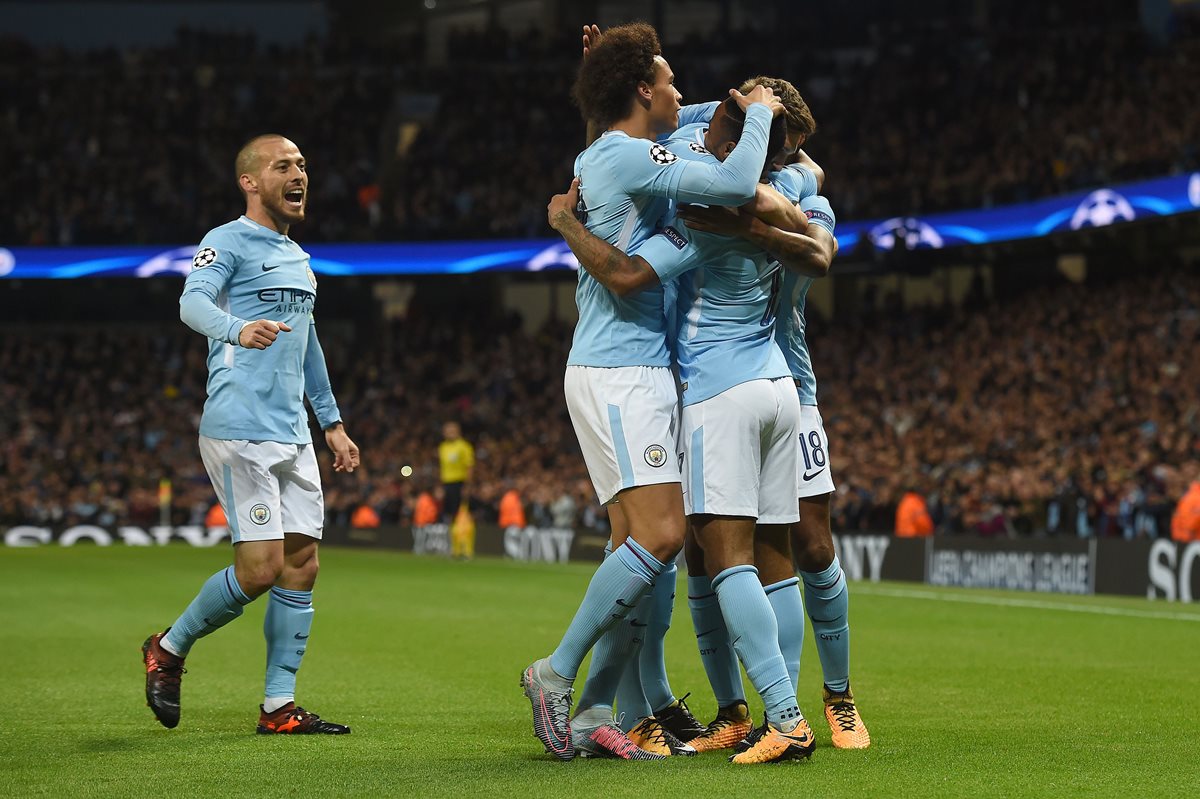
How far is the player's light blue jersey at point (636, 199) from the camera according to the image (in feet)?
17.2

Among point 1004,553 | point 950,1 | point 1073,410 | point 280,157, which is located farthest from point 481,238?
point 280,157

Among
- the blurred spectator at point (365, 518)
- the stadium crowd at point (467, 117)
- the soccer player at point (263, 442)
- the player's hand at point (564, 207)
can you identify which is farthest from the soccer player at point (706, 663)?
the blurred spectator at point (365, 518)

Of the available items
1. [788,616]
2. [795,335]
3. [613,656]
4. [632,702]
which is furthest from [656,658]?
[795,335]

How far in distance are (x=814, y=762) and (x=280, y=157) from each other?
3471mm

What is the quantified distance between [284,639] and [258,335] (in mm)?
1433

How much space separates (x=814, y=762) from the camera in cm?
534

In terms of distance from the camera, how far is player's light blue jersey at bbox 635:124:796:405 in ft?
17.9

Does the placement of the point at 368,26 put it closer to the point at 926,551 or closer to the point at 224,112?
the point at 224,112

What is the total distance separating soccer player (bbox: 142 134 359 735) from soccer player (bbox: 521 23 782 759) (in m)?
1.31

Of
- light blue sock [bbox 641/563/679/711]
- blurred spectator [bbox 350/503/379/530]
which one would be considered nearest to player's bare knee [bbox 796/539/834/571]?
light blue sock [bbox 641/563/679/711]

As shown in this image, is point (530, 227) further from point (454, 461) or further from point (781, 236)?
point (781, 236)

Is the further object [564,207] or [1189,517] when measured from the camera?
[1189,517]

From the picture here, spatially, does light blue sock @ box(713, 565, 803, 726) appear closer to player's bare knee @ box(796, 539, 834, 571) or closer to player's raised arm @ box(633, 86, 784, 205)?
player's bare knee @ box(796, 539, 834, 571)

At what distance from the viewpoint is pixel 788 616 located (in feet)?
18.6
